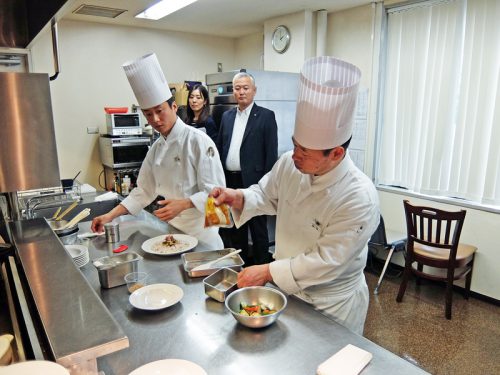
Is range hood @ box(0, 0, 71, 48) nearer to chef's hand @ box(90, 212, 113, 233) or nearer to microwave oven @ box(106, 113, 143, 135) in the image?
chef's hand @ box(90, 212, 113, 233)

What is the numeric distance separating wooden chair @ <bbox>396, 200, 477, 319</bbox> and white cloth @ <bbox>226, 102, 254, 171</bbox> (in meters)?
1.51

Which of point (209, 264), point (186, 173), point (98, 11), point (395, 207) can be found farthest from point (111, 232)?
point (98, 11)

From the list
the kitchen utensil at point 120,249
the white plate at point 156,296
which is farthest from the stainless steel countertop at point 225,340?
the kitchen utensil at point 120,249

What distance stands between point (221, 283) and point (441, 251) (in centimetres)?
238

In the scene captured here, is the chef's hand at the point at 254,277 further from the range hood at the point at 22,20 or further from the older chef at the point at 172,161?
the range hood at the point at 22,20

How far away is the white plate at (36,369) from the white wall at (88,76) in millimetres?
4198

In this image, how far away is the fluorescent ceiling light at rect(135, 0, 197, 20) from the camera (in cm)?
355

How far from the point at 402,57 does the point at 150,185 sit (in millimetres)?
2705

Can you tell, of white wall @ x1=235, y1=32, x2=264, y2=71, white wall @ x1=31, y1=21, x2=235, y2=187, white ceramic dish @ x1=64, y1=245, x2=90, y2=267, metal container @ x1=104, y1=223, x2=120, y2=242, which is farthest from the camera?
white wall @ x1=235, y1=32, x2=264, y2=71

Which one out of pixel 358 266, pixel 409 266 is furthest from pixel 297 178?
pixel 409 266

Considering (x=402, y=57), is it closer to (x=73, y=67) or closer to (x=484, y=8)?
(x=484, y=8)

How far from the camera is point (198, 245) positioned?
1796 mm

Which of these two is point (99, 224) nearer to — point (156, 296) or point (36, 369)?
point (156, 296)

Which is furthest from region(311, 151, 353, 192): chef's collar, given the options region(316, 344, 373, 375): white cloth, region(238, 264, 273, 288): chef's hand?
region(316, 344, 373, 375): white cloth
